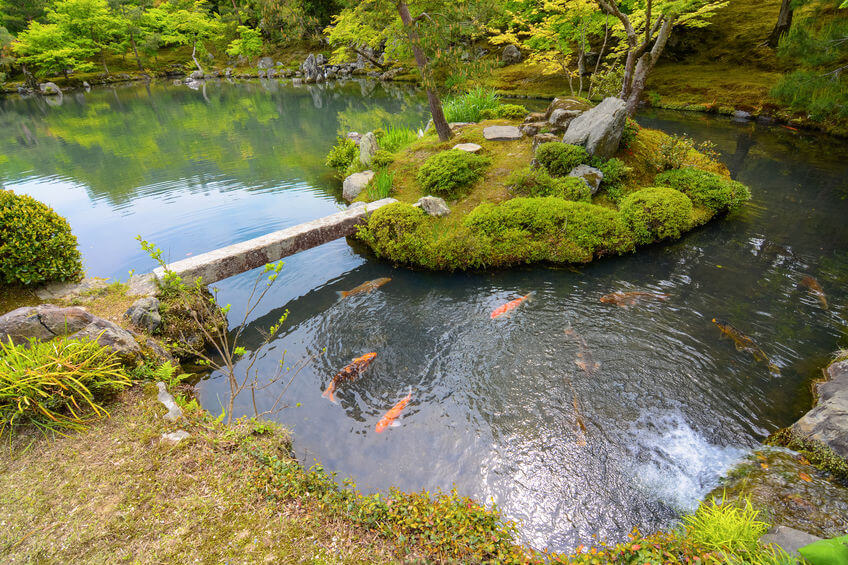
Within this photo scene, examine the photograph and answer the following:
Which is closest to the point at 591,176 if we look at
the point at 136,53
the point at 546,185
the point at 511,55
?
the point at 546,185

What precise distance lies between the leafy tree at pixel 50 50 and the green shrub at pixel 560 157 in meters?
52.4

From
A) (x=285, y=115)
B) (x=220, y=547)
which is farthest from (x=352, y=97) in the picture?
(x=220, y=547)

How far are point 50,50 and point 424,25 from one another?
167ft

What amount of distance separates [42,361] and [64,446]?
968 mm

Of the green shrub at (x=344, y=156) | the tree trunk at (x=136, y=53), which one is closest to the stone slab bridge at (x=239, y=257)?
the green shrub at (x=344, y=156)

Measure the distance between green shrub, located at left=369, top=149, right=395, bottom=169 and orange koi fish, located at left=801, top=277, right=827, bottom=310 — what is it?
10.1 m

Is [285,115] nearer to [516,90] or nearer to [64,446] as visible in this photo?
[516,90]

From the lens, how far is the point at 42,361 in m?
3.78

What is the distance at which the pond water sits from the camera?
407 cm

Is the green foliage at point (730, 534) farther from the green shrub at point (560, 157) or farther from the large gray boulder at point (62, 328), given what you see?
the green shrub at point (560, 157)

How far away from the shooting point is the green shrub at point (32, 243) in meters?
5.28

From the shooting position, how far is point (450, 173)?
934cm

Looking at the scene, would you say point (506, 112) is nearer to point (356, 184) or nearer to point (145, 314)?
point (356, 184)

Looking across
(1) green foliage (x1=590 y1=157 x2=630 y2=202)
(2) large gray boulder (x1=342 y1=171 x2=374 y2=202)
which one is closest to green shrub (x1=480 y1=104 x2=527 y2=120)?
(1) green foliage (x1=590 y1=157 x2=630 y2=202)
